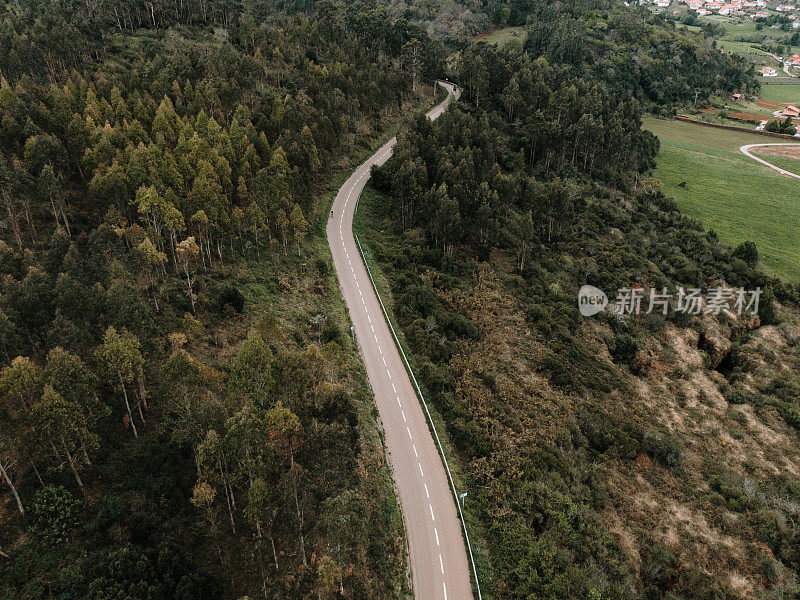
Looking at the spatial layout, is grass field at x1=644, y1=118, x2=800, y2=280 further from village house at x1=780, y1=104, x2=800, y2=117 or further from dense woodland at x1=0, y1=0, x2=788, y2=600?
village house at x1=780, y1=104, x2=800, y2=117

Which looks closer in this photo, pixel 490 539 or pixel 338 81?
pixel 490 539

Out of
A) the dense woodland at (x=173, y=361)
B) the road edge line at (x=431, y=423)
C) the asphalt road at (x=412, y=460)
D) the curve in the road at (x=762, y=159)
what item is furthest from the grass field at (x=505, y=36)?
the asphalt road at (x=412, y=460)

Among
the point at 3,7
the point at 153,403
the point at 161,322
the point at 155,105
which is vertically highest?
the point at 3,7

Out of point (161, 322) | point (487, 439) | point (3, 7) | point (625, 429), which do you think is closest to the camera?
point (161, 322)

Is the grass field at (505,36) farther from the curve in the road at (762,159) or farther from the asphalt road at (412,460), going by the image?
the asphalt road at (412,460)

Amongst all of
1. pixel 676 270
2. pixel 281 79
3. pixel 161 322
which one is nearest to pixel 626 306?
pixel 676 270

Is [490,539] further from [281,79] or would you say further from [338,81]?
[281,79]
